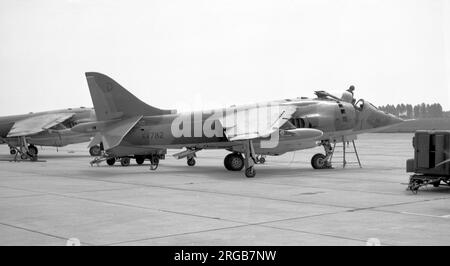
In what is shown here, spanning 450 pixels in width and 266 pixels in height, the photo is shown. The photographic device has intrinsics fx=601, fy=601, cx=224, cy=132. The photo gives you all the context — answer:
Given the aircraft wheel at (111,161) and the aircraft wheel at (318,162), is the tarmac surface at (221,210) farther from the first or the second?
the aircraft wheel at (111,161)

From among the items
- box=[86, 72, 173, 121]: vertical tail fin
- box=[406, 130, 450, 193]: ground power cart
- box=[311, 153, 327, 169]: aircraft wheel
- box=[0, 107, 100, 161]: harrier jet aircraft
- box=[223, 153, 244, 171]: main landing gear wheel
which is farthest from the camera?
box=[0, 107, 100, 161]: harrier jet aircraft

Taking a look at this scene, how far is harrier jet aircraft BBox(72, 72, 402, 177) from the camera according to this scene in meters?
22.8

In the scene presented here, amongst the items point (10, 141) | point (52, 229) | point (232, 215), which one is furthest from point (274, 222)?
point (10, 141)

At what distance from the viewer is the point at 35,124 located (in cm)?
3794

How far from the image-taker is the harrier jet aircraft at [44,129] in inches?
1454

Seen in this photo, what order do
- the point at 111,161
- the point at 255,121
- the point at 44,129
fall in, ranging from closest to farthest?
the point at 255,121 → the point at 111,161 → the point at 44,129

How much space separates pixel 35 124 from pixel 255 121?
66.1ft

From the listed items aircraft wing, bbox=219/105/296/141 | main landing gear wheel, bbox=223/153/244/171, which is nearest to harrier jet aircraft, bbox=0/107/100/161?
main landing gear wheel, bbox=223/153/244/171

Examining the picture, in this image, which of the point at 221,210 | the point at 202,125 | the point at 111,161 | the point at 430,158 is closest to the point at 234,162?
the point at 202,125

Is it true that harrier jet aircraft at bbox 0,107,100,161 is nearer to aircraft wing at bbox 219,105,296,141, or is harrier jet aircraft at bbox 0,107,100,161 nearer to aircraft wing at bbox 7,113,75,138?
aircraft wing at bbox 7,113,75,138

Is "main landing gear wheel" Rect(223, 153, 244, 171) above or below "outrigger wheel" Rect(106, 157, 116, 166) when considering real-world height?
above

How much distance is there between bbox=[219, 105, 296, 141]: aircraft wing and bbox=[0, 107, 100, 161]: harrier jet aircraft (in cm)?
1550

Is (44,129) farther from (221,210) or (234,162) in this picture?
(221,210)

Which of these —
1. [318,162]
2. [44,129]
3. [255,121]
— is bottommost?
[318,162]
